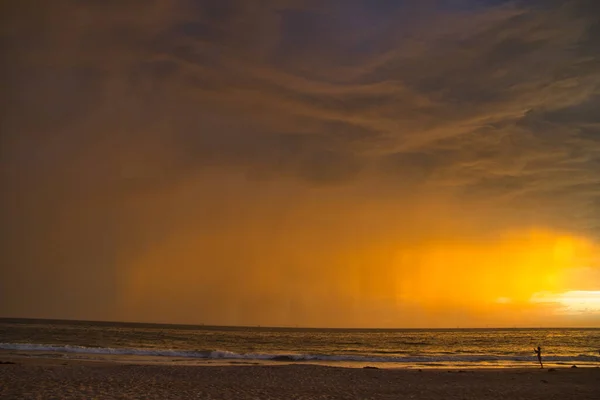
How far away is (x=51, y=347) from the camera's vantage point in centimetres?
4019

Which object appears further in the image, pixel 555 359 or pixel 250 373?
pixel 555 359

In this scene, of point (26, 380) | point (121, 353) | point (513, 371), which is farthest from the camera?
point (121, 353)

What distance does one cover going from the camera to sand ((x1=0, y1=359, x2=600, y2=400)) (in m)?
16.9

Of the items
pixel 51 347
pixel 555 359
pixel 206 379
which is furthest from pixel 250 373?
pixel 555 359

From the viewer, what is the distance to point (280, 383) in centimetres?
2055

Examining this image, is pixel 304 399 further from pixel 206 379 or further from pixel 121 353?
pixel 121 353

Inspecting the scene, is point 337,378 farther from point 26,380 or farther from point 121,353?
point 121,353

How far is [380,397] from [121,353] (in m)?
28.8

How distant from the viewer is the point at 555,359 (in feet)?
138

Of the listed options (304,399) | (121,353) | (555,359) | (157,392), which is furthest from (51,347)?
(555,359)

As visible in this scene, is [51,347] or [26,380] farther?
[51,347]

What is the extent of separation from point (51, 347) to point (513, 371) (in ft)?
125

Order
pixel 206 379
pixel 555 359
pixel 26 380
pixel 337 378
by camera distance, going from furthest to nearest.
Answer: pixel 555 359, pixel 337 378, pixel 206 379, pixel 26 380

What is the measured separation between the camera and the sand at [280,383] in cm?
1691
